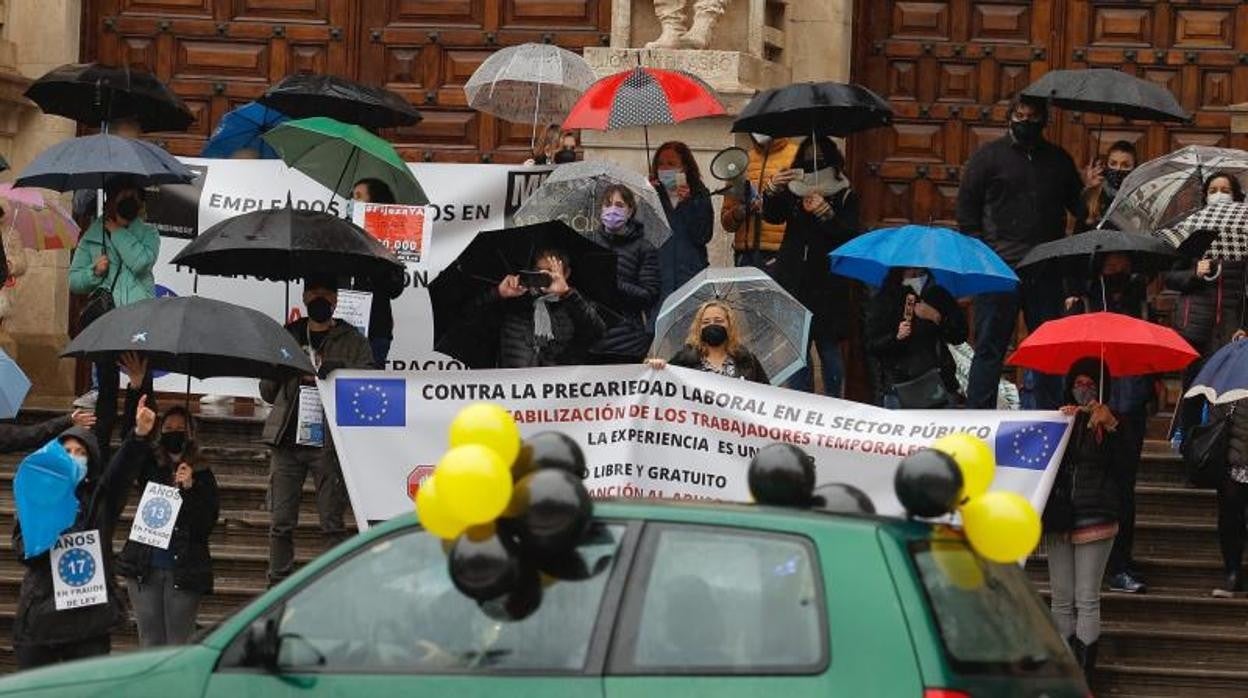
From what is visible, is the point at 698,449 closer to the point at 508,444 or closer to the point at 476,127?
the point at 508,444

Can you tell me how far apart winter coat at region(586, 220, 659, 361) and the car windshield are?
6.08 meters

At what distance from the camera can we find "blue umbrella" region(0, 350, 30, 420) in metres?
13.6

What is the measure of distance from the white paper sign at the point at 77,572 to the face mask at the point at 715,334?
3.14 m

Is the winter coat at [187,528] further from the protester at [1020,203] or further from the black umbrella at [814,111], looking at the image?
the protester at [1020,203]

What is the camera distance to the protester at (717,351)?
1355cm

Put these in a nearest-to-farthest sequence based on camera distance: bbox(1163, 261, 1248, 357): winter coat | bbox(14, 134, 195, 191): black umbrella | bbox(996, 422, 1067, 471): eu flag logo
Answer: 1. bbox(996, 422, 1067, 471): eu flag logo
2. bbox(14, 134, 195, 191): black umbrella
3. bbox(1163, 261, 1248, 357): winter coat

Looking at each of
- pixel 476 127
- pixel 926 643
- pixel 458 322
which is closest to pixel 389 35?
pixel 476 127

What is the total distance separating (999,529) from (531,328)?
19.9ft

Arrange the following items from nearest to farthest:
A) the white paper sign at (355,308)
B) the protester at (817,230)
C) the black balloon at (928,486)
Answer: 1. the black balloon at (928,486)
2. the white paper sign at (355,308)
3. the protester at (817,230)

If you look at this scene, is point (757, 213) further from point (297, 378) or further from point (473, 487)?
point (473, 487)

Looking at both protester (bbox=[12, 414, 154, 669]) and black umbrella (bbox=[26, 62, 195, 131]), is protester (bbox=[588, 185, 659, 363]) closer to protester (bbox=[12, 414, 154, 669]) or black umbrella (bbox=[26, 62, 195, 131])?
protester (bbox=[12, 414, 154, 669])

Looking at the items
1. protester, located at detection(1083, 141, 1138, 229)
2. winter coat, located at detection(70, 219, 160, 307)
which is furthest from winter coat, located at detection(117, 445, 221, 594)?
protester, located at detection(1083, 141, 1138, 229)

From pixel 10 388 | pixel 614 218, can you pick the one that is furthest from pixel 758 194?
pixel 10 388

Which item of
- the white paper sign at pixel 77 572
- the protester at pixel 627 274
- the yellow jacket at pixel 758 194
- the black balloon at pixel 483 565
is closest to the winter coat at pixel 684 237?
the yellow jacket at pixel 758 194
